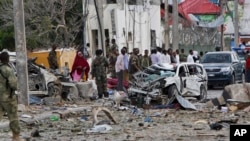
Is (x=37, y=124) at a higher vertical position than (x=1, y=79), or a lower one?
lower

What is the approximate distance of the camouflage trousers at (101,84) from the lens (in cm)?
2670

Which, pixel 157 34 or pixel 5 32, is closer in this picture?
pixel 5 32

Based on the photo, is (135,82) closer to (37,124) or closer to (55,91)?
(55,91)

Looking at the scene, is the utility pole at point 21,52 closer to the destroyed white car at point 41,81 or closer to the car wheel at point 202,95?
the destroyed white car at point 41,81

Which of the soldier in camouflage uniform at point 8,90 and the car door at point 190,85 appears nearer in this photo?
the soldier in camouflage uniform at point 8,90

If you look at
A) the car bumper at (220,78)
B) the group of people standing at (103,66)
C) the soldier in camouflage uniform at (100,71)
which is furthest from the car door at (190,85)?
the car bumper at (220,78)

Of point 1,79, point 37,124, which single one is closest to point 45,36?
point 37,124

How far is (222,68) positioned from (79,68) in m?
8.13

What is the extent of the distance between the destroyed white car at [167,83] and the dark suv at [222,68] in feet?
22.4

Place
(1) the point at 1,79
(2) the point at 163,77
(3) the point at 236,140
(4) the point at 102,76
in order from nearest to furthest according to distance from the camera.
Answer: (3) the point at 236,140 → (1) the point at 1,79 → (2) the point at 163,77 → (4) the point at 102,76

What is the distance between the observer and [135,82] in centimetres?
2408

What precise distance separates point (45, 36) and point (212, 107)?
1074 inches

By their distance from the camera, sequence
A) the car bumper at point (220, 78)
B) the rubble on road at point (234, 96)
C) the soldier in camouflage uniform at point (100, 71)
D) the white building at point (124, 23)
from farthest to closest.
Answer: the white building at point (124, 23) → the car bumper at point (220, 78) → the soldier in camouflage uniform at point (100, 71) → the rubble on road at point (234, 96)

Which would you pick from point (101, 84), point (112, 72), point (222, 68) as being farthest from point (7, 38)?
point (101, 84)
